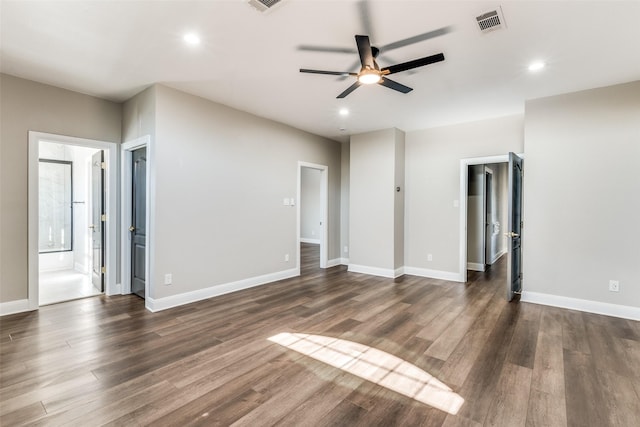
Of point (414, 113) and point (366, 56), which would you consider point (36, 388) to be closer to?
point (366, 56)

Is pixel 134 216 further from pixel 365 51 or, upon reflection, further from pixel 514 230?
pixel 514 230

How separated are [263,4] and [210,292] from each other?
11.9 ft

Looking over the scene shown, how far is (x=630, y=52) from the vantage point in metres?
2.90

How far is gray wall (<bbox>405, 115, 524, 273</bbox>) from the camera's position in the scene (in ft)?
16.7

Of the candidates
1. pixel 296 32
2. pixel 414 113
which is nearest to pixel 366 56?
pixel 296 32

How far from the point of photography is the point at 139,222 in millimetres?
4273

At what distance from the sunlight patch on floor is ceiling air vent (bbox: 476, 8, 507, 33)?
2.88 meters

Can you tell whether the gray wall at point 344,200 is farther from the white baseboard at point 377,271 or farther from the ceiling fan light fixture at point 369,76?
the ceiling fan light fixture at point 369,76

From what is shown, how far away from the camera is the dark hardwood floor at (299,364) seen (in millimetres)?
1933

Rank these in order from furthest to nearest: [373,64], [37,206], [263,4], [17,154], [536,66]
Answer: [37,206], [17,154], [536,66], [373,64], [263,4]

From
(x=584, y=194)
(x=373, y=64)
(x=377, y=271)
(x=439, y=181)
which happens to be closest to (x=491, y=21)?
(x=373, y=64)

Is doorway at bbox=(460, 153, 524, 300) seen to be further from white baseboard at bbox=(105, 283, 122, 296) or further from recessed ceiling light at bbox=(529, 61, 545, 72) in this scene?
white baseboard at bbox=(105, 283, 122, 296)

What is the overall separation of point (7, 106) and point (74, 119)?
24.8 inches

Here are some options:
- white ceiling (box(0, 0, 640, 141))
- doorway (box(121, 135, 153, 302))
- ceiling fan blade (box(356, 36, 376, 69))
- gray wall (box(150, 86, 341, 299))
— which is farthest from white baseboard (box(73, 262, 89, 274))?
ceiling fan blade (box(356, 36, 376, 69))
